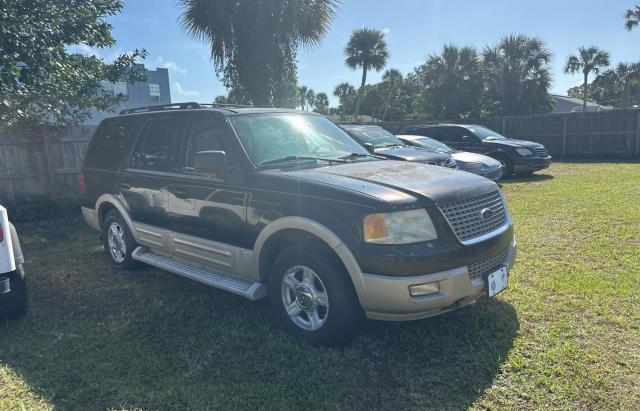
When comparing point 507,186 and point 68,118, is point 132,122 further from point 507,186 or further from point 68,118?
point 507,186

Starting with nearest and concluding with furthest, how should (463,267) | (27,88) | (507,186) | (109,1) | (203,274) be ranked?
(463,267)
(203,274)
(27,88)
(109,1)
(507,186)

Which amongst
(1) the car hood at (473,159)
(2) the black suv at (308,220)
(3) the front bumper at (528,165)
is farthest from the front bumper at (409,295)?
(3) the front bumper at (528,165)

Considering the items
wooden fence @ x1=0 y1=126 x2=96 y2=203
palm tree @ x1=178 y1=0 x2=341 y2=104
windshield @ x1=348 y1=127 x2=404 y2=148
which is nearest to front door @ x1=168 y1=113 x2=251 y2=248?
windshield @ x1=348 y1=127 x2=404 y2=148

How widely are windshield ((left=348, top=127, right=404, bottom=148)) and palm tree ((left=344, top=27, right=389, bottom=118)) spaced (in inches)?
978

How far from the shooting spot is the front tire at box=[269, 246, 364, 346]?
3203 mm

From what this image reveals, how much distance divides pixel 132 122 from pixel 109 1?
4.19m

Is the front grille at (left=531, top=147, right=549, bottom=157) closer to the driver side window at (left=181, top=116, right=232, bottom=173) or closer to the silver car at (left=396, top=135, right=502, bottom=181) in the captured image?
the silver car at (left=396, top=135, right=502, bottom=181)

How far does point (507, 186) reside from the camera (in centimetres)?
1074

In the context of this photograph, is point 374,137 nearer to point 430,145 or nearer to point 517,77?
point 430,145

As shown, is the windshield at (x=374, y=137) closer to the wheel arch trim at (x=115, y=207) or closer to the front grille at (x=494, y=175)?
the front grille at (x=494, y=175)

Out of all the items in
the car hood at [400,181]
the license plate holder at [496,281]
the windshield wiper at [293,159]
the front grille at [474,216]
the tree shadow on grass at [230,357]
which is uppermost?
the windshield wiper at [293,159]

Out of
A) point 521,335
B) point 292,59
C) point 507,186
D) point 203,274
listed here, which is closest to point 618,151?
point 507,186

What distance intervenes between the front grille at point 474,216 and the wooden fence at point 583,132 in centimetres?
1585

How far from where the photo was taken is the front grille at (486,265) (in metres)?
3.21
